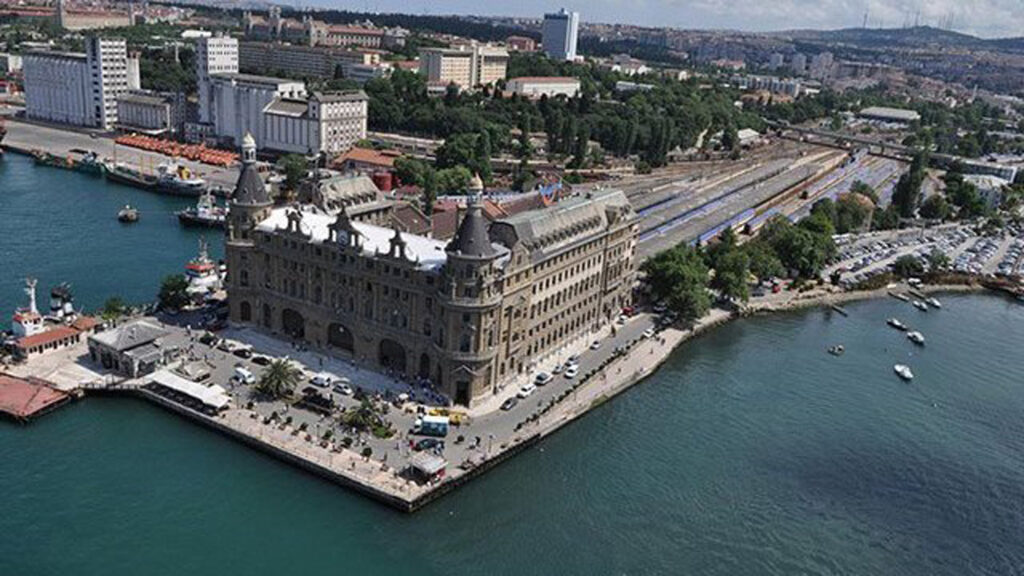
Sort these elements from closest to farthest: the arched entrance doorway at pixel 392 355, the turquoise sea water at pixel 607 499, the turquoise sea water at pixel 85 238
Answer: the turquoise sea water at pixel 607 499, the arched entrance doorway at pixel 392 355, the turquoise sea water at pixel 85 238

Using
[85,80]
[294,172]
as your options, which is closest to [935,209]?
[294,172]

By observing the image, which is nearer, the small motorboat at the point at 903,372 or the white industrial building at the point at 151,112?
the small motorboat at the point at 903,372

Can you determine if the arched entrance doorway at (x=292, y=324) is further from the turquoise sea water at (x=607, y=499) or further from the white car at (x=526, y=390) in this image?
the white car at (x=526, y=390)

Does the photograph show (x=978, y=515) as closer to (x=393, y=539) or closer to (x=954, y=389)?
(x=954, y=389)

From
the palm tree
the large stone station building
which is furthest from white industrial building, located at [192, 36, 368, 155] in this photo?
the palm tree

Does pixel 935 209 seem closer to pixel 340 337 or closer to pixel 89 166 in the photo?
pixel 340 337

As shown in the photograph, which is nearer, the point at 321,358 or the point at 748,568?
the point at 748,568

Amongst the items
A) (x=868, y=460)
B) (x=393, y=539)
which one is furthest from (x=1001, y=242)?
(x=393, y=539)

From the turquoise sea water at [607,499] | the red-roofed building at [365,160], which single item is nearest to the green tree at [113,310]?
the turquoise sea water at [607,499]

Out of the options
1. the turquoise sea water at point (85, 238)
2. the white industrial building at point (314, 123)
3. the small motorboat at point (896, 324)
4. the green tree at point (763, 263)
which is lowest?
the small motorboat at point (896, 324)
